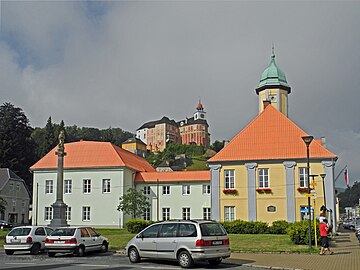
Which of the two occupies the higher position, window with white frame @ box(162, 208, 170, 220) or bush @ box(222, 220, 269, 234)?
window with white frame @ box(162, 208, 170, 220)

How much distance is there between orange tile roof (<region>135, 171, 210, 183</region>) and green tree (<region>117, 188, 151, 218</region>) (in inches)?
155

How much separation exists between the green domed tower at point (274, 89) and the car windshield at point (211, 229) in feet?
139

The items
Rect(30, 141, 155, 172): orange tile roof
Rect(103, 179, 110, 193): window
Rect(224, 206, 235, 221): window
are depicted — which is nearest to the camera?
Rect(224, 206, 235, 221): window

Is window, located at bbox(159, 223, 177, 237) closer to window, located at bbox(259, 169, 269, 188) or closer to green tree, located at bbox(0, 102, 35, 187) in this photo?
window, located at bbox(259, 169, 269, 188)

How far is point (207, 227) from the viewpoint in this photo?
17.6 metres

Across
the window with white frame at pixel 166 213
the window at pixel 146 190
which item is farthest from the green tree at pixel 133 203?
the window at pixel 146 190

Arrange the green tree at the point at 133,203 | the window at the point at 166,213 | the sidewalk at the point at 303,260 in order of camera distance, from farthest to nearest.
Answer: the window at the point at 166,213 < the green tree at the point at 133,203 < the sidewalk at the point at 303,260

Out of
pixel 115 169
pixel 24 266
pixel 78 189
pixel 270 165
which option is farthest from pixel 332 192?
pixel 24 266

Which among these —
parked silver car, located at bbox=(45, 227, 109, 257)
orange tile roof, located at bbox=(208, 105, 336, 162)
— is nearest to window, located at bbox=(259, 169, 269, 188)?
orange tile roof, located at bbox=(208, 105, 336, 162)

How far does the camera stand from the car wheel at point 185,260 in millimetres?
17188

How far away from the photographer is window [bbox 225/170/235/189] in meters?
46.0

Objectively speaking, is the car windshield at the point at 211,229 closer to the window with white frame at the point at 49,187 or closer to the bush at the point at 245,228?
the bush at the point at 245,228

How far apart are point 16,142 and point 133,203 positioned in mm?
44535

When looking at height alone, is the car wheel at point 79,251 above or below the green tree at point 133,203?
below
